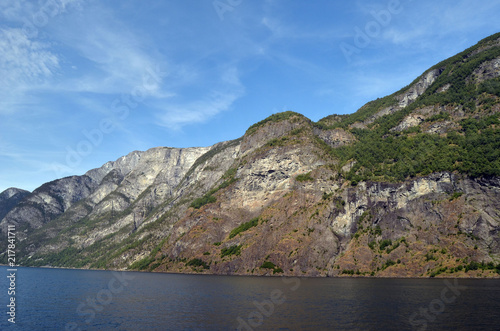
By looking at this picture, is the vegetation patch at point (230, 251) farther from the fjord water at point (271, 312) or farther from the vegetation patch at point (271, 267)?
the fjord water at point (271, 312)

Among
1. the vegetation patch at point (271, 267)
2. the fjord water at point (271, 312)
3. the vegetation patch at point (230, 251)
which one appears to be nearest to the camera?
the fjord water at point (271, 312)

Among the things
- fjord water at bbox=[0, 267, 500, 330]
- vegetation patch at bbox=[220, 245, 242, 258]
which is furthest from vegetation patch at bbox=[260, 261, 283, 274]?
fjord water at bbox=[0, 267, 500, 330]

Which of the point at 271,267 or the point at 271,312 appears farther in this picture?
the point at 271,267

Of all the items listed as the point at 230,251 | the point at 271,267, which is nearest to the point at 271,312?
the point at 271,267

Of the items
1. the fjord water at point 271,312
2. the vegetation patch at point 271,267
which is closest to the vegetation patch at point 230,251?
the vegetation patch at point 271,267

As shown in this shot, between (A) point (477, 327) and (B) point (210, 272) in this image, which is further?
(B) point (210, 272)

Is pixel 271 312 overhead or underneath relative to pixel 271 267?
overhead

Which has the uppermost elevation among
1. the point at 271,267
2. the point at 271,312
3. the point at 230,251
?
the point at 271,312

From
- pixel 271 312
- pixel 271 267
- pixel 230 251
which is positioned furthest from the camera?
pixel 230 251

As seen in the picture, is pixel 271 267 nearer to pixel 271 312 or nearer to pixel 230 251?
pixel 230 251

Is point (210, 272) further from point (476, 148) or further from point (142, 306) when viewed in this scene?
point (476, 148)

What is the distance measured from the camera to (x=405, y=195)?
557 ft

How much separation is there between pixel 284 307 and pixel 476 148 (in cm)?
15419

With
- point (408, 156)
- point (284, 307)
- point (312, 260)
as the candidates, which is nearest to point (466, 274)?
point (312, 260)
